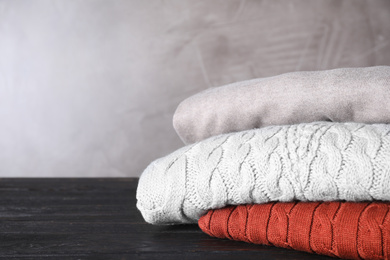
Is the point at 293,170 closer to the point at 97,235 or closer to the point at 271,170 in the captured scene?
the point at 271,170

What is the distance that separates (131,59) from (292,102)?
1520mm

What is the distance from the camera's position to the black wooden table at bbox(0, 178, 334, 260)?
572 millimetres

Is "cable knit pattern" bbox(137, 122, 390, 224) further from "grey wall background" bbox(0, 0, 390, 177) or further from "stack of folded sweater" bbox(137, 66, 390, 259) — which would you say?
"grey wall background" bbox(0, 0, 390, 177)

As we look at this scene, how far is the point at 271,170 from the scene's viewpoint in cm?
60

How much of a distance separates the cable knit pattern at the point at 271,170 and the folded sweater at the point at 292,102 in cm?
4

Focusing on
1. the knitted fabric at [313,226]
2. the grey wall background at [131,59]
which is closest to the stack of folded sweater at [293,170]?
the knitted fabric at [313,226]

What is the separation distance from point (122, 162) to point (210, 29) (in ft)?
2.64

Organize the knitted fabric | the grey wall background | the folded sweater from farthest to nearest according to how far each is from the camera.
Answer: the grey wall background → the folded sweater → the knitted fabric

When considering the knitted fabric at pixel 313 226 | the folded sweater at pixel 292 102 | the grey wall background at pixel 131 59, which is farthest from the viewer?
the grey wall background at pixel 131 59

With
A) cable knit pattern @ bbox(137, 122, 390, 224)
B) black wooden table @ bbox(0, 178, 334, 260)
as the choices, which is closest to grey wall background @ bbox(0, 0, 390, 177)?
black wooden table @ bbox(0, 178, 334, 260)

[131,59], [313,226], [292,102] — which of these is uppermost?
[292,102]

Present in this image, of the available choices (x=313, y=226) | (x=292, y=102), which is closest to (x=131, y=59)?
(x=292, y=102)

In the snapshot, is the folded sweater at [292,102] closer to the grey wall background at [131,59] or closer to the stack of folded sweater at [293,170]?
the stack of folded sweater at [293,170]

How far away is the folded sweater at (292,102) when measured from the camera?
626mm
